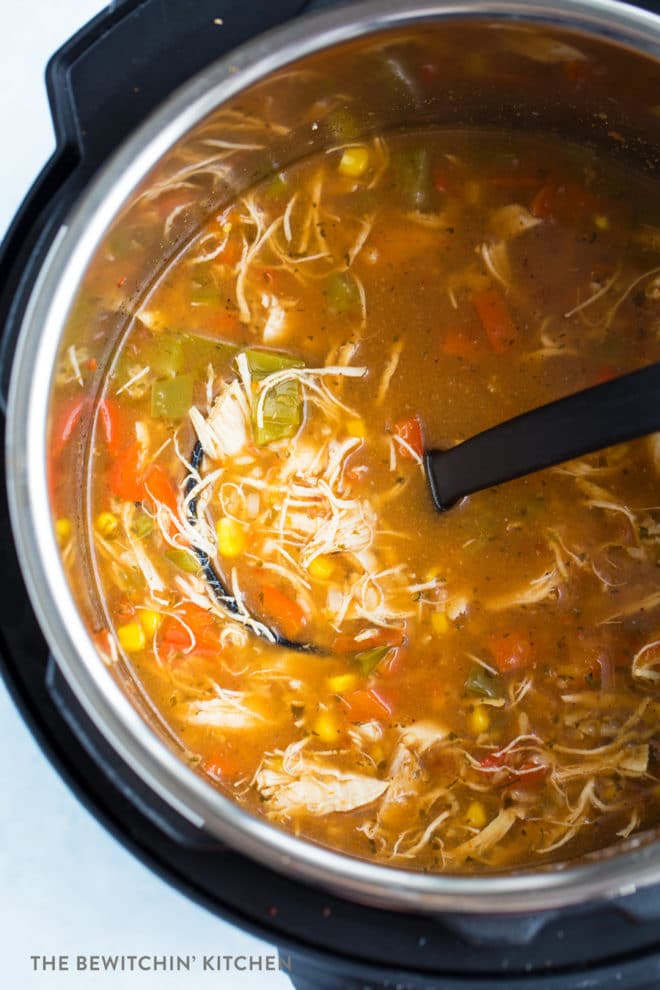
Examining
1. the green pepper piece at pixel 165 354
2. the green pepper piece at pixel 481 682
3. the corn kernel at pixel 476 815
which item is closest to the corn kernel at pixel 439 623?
the green pepper piece at pixel 481 682

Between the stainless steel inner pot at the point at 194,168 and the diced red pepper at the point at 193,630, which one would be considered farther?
the diced red pepper at the point at 193,630

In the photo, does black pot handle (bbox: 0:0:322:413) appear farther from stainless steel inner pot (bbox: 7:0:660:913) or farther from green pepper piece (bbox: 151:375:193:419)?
green pepper piece (bbox: 151:375:193:419)

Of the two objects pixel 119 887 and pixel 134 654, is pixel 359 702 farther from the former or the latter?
pixel 119 887

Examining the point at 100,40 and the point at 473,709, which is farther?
the point at 473,709

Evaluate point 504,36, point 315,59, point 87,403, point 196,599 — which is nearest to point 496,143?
point 504,36

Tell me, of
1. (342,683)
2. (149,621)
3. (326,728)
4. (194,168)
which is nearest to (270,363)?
(194,168)

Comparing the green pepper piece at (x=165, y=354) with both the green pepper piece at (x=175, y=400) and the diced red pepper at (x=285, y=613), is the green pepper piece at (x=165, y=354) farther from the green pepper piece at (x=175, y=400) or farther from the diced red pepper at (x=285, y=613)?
the diced red pepper at (x=285, y=613)

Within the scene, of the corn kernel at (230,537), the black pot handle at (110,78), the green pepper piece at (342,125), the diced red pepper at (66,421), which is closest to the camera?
the black pot handle at (110,78)
